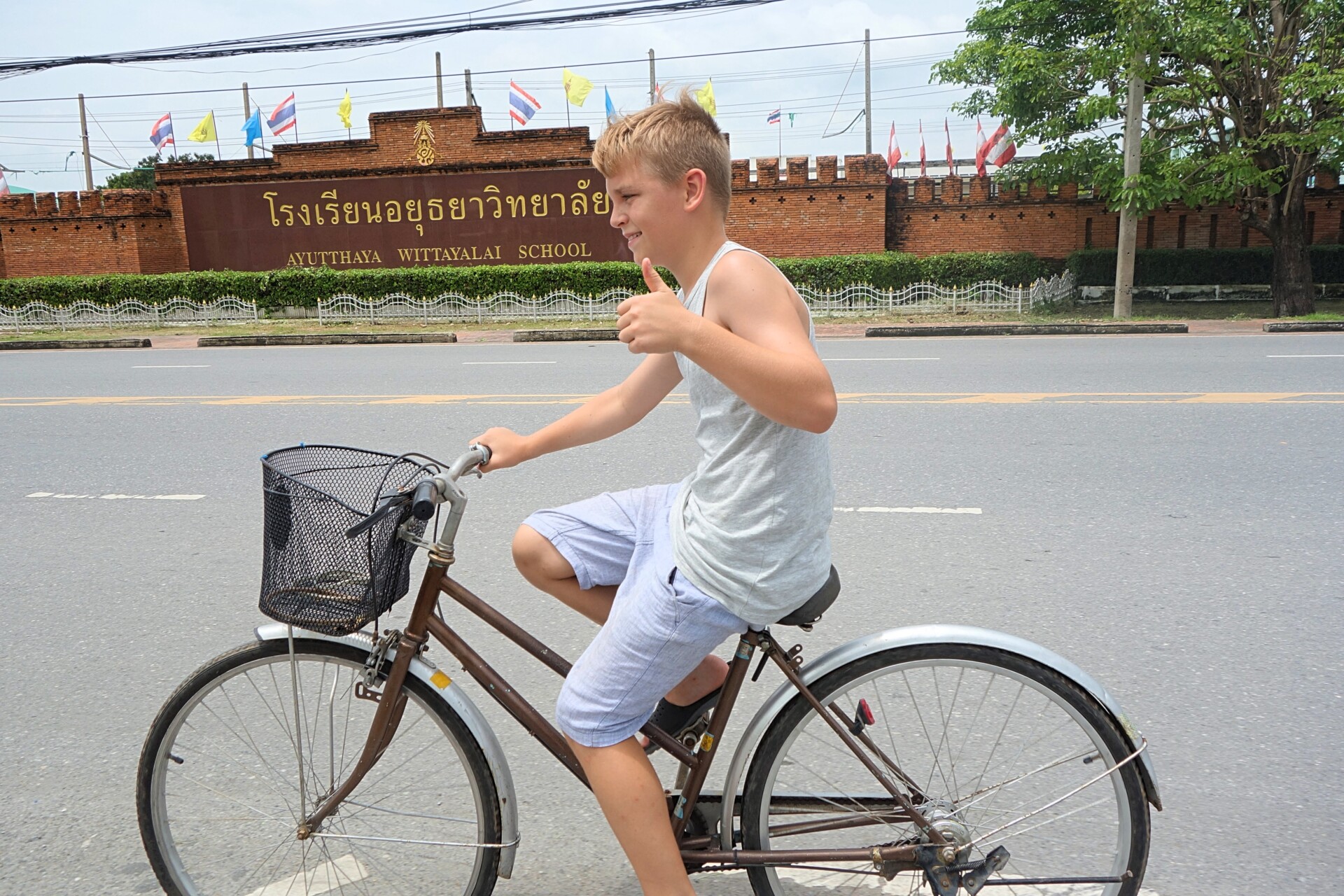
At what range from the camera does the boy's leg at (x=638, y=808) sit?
6.53 ft

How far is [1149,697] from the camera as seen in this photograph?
3.41 m

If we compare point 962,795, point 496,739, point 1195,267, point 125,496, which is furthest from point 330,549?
point 1195,267

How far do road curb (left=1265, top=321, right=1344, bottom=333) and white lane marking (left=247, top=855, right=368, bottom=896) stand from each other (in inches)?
651

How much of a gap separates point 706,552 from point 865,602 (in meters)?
2.47

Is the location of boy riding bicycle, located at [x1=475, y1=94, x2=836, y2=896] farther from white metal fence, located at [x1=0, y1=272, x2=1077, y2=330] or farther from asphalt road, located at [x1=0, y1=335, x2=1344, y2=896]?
white metal fence, located at [x1=0, y1=272, x2=1077, y2=330]

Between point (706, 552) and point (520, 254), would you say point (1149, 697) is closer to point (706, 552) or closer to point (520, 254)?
point (706, 552)

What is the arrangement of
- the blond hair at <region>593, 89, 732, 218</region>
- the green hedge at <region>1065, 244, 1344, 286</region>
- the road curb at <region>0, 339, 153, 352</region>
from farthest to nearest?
1. the green hedge at <region>1065, 244, 1344, 286</region>
2. the road curb at <region>0, 339, 153, 352</region>
3. the blond hair at <region>593, 89, 732, 218</region>

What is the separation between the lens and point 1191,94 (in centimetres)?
1764

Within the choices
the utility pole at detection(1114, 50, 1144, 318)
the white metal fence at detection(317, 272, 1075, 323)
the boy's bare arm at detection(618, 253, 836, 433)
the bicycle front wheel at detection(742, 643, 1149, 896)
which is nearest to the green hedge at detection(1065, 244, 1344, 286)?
the white metal fence at detection(317, 272, 1075, 323)

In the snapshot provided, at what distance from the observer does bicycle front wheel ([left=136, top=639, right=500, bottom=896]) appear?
2219mm

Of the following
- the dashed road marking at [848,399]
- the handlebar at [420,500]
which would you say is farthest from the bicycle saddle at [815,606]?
→ the dashed road marking at [848,399]

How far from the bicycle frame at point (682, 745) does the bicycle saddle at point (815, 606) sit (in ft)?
0.29

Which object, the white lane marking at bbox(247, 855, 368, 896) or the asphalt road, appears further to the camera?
the asphalt road

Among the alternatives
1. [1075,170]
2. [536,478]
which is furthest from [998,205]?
[536,478]
